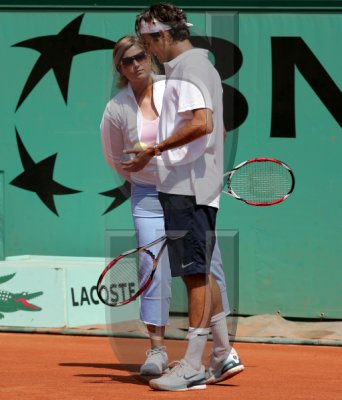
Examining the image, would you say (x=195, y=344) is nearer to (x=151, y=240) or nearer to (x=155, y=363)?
(x=155, y=363)

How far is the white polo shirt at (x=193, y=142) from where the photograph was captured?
4.61 m

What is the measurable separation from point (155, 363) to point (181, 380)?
0.55 meters

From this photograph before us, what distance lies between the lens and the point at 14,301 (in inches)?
291

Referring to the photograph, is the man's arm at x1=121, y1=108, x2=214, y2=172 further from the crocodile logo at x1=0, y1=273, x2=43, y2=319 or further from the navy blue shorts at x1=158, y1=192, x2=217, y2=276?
the crocodile logo at x1=0, y1=273, x2=43, y2=319

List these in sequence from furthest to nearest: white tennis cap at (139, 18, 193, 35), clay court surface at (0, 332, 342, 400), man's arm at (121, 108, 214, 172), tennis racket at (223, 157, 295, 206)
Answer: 1. tennis racket at (223, 157, 295, 206)
2. white tennis cap at (139, 18, 193, 35)
3. clay court surface at (0, 332, 342, 400)
4. man's arm at (121, 108, 214, 172)

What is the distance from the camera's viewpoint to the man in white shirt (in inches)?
181

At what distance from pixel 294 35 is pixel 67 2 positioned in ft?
5.78

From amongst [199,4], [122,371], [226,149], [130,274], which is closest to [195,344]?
[122,371]

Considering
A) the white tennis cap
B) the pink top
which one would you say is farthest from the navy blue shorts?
the white tennis cap

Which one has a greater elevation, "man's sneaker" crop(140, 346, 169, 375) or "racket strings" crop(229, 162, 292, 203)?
"racket strings" crop(229, 162, 292, 203)

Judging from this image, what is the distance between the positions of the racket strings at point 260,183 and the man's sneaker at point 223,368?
1.09 metres

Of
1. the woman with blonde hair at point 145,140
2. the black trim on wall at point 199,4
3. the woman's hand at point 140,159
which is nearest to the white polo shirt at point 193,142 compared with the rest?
the woman's hand at point 140,159

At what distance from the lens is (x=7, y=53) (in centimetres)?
800

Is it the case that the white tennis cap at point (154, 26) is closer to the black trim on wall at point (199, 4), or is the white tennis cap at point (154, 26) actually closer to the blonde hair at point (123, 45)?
the blonde hair at point (123, 45)
